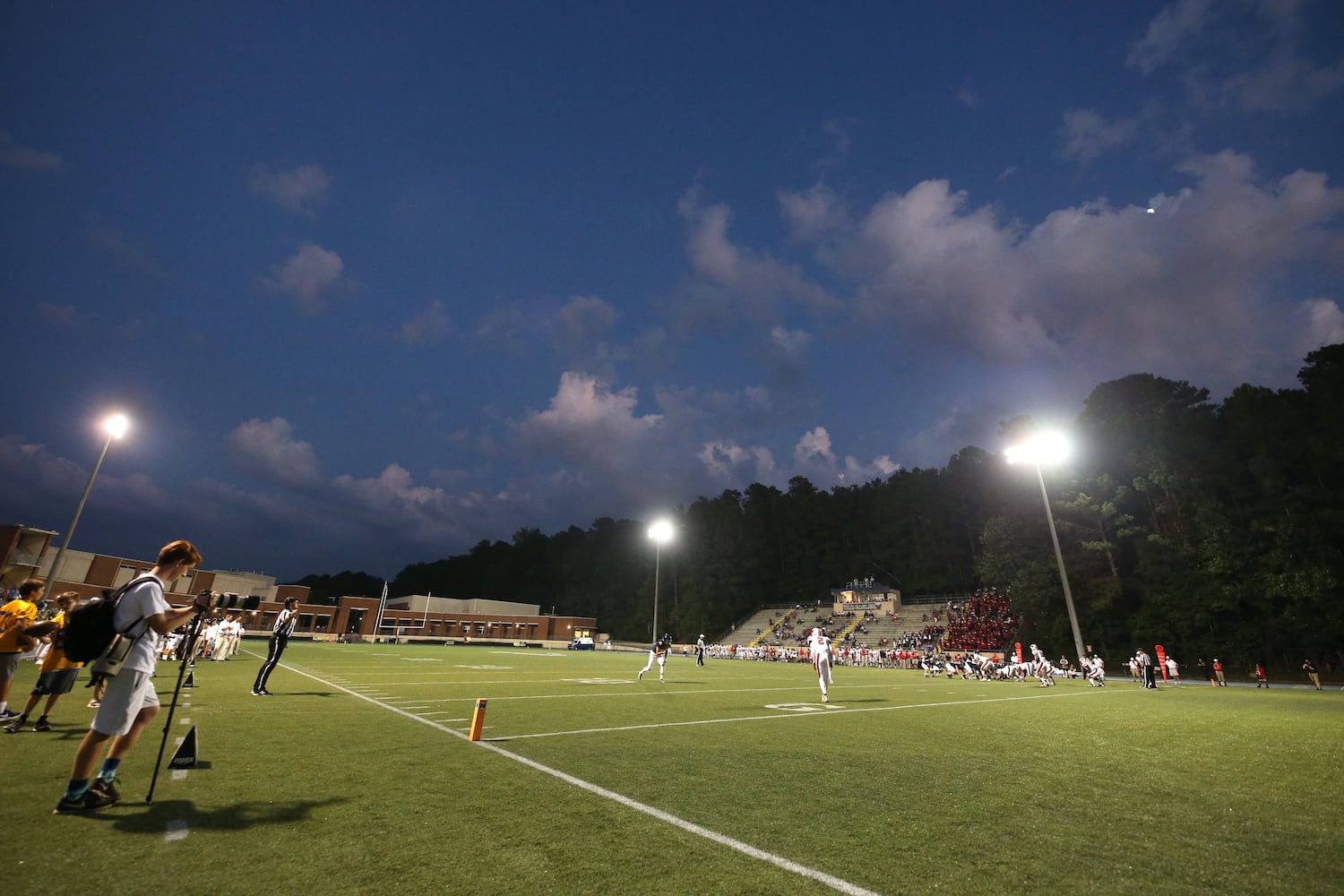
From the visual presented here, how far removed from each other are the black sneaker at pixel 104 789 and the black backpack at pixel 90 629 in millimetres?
1108

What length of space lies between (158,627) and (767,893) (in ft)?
16.1

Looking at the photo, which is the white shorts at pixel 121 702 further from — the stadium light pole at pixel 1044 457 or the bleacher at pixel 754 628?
the bleacher at pixel 754 628

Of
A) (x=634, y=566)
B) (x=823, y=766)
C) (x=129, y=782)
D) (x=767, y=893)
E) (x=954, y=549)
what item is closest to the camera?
(x=767, y=893)

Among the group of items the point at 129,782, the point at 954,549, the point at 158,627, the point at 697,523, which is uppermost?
the point at 697,523

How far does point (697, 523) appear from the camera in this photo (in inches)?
3962

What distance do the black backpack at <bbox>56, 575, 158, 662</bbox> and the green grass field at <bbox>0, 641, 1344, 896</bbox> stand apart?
1.22 metres

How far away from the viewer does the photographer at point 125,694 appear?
14.5ft

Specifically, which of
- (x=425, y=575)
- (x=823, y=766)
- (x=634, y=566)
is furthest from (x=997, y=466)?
(x=425, y=575)

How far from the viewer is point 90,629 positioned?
14.5 ft

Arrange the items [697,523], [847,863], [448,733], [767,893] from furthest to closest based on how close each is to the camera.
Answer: [697,523] < [448,733] < [847,863] < [767,893]

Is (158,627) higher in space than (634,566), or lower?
lower

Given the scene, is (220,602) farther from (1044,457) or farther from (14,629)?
(1044,457)

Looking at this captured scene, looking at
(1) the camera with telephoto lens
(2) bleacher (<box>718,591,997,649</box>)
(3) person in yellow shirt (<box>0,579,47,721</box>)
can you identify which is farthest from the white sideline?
(2) bleacher (<box>718,591,997,649</box>)

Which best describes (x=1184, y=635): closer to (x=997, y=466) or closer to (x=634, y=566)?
(x=997, y=466)
